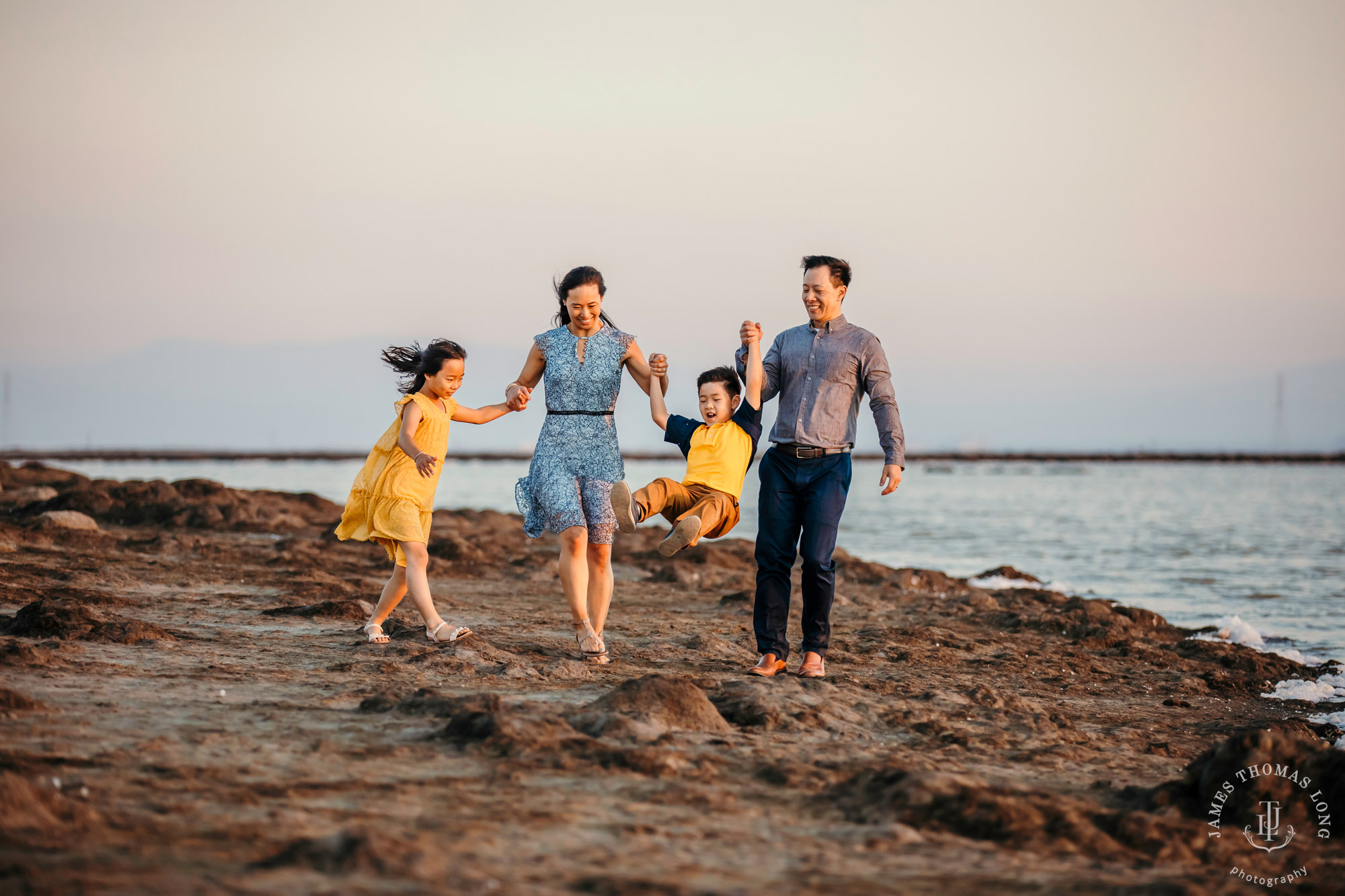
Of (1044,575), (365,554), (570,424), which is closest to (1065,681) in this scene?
(570,424)

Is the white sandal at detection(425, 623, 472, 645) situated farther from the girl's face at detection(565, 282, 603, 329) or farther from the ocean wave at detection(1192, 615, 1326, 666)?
the ocean wave at detection(1192, 615, 1326, 666)

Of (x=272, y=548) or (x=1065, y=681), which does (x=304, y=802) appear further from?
(x=272, y=548)

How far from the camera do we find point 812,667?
577 cm

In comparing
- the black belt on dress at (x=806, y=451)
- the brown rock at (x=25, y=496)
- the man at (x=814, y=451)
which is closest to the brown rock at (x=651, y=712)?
the man at (x=814, y=451)

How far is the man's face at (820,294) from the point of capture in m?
5.79

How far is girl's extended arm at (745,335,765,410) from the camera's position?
570 centimetres

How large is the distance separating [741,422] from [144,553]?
288 inches

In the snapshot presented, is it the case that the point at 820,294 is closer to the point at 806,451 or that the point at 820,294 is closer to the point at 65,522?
the point at 806,451

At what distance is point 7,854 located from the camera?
2650mm

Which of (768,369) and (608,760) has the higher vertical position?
(768,369)

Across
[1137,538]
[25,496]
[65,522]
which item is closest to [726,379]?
[65,522]

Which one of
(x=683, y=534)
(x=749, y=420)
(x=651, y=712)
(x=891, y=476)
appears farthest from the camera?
(x=749, y=420)

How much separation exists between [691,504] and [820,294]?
133cm
